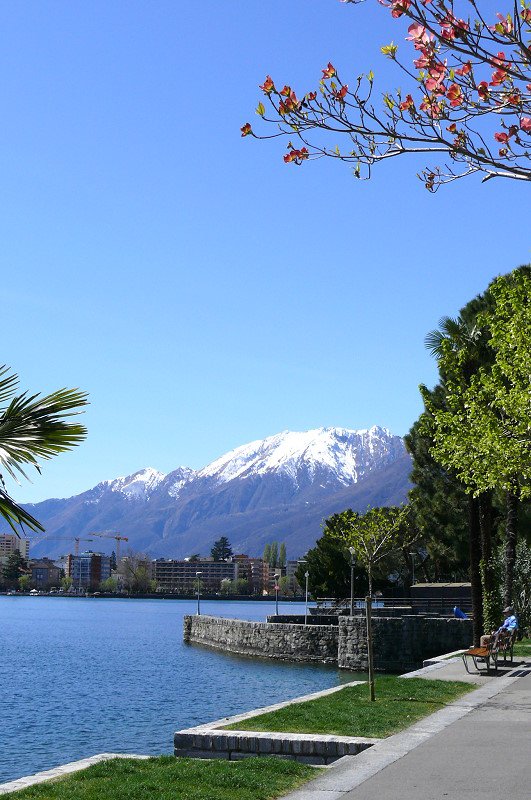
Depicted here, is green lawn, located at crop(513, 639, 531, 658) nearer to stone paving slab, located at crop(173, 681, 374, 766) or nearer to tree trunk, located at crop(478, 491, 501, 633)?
tree trunk, located at crop(478, 491, 501, 633)

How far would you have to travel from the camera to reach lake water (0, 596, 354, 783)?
85.8 ft

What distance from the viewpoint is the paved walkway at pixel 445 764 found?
9742mm

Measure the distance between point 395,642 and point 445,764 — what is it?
36.0m

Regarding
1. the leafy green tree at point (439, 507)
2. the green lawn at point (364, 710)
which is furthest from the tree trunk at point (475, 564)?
the leafy green tree at point (439, 507)

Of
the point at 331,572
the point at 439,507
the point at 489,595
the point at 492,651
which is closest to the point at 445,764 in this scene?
the point at 492,651

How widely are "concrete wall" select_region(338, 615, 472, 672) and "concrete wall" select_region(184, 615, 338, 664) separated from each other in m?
7.89

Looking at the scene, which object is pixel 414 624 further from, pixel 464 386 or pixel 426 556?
pixel 426 556

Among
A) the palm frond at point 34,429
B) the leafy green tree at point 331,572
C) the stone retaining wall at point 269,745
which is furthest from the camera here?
the leafy green tree at point 331,572

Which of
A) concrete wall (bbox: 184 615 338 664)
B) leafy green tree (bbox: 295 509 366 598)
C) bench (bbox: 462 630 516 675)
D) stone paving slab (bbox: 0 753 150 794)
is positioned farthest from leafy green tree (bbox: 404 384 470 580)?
stone paving slab (bbox: 0 753 150 794)

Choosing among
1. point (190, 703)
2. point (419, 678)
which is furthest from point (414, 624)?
point (419, 678)

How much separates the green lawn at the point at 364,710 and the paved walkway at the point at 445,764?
0.53m

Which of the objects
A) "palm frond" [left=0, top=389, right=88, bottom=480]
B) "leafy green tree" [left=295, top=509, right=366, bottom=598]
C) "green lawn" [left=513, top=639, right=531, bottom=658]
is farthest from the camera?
"leafy green tree" [left=295, top=509, right=366, bottom=598]

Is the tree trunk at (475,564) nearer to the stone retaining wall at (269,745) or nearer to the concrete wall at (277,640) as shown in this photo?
the stone retaining wall at (269,745)

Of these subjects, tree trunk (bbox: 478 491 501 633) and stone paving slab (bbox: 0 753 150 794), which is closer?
stone paving slab (bbox: 0 753 150 794)
